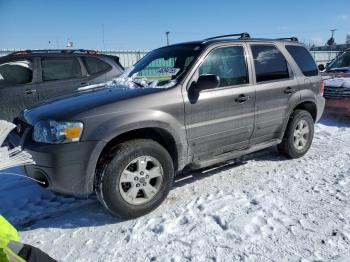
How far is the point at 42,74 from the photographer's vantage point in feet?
21.9

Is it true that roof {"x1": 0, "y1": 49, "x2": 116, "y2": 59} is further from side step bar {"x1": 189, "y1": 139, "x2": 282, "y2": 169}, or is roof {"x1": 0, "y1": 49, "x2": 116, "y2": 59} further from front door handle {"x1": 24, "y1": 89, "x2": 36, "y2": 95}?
side step bar {"x1": 189, "y1": 139, "x2": 282, "y2": 169}

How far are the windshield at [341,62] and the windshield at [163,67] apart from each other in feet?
22.4

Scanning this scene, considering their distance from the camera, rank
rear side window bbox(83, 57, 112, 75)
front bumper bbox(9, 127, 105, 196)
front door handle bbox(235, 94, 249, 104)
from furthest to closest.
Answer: rear side window bbox(83, 57, 112, 75)
front door handle bbox(235, 94, 249, 104)
front bumper bbox(9, 127, 105, 196)

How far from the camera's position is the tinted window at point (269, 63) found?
14.9ft

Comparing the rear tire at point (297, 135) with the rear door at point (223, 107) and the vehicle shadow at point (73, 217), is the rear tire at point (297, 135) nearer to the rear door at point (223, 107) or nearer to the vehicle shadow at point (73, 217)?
the rear door at point (223, 107)

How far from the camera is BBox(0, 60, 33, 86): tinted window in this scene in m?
6.41

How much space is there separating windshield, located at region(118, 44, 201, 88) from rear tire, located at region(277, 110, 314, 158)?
202 centimetres

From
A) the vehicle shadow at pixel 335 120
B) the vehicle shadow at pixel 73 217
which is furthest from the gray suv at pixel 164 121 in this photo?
the vehicle shadow at pixel 335 120

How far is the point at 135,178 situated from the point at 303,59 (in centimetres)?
352

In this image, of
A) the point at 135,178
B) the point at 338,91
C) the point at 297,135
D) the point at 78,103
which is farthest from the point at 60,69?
the point at 338,91

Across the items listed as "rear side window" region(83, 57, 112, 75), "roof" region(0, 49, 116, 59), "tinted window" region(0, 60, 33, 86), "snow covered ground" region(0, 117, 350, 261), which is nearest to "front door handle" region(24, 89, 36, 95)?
"tinted window" region(0, 60, 33, 86)

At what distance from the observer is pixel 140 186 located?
3475mm

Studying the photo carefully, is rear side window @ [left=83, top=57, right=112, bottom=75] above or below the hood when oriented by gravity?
above

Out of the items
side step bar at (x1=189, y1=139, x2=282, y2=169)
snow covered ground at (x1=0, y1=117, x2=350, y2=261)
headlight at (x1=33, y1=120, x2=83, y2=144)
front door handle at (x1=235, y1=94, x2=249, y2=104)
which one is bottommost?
snow covered ground at (x1=0, y1=117, x2=350, y2=261)
